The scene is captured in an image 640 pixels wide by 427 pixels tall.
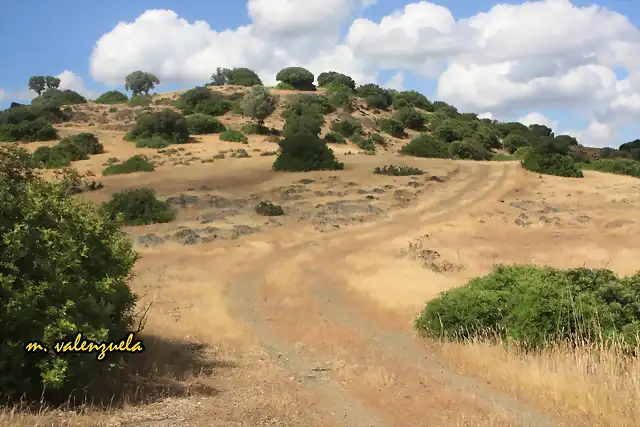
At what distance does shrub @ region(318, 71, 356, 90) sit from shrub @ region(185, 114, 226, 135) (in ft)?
108

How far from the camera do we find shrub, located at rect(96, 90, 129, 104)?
7660cm

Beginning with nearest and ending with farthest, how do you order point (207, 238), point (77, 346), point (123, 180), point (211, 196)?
point (77, 346)
point (207, 238)
point (211, 196)
point (123, 180)

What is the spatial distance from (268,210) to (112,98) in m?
59.5

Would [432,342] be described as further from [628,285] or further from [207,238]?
[207,238]

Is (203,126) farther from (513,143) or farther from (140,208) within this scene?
(513,143)

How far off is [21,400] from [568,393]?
6246mm

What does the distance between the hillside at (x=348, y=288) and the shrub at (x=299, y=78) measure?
39.3 meters

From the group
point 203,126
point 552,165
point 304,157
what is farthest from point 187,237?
point 203,126

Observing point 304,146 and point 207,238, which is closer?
point 207,238

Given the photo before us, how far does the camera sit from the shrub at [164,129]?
174 ft

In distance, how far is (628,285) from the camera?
1074cm

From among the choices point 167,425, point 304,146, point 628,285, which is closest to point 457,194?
point 304,146

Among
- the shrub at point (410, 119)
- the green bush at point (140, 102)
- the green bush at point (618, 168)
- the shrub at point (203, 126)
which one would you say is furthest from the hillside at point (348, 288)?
the shrub at point (410, 119)

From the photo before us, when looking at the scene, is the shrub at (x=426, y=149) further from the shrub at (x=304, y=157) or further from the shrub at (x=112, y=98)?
the shrub at (x=112, y=98)
